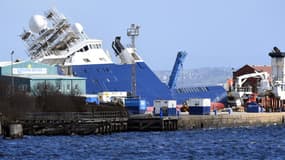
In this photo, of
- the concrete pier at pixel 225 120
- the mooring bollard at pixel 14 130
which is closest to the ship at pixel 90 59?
the concrete pier at pixel 225 120

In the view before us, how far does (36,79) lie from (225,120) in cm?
1966

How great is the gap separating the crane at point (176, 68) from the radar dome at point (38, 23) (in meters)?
15.8

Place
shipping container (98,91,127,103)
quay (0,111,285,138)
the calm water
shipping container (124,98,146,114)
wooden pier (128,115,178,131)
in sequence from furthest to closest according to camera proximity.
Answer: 1. shipping container (98,91,127,103)
2. shipping container (124,98,146,114)
3. wooden pier (128,115,178,131)
4. quay (0,111,285,138)
5. the calm water

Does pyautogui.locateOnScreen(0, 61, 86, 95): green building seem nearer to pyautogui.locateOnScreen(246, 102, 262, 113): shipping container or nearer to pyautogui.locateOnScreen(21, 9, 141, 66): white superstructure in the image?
pyautogui.locateOnScreen(21, 9, 141, 66): white superstructure

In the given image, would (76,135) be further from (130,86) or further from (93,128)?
(130,86)

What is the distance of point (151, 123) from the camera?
100062 millimetres

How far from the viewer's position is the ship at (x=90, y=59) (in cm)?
11588

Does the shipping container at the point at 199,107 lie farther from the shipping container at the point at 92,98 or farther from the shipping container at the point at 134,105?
the shipping container at the point at 92,98

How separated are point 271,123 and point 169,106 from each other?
15712mm

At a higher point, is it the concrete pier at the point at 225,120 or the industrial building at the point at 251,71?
the industrial building at the point at 251,71

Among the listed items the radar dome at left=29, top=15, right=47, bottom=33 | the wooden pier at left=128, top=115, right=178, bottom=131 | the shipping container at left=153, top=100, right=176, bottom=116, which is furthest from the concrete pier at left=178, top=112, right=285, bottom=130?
the radar dome at left=29, top=15, right=47, bottom=33

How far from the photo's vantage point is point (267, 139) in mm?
87875

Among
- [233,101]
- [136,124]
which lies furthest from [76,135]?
[233,101]

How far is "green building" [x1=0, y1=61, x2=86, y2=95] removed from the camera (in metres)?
109
